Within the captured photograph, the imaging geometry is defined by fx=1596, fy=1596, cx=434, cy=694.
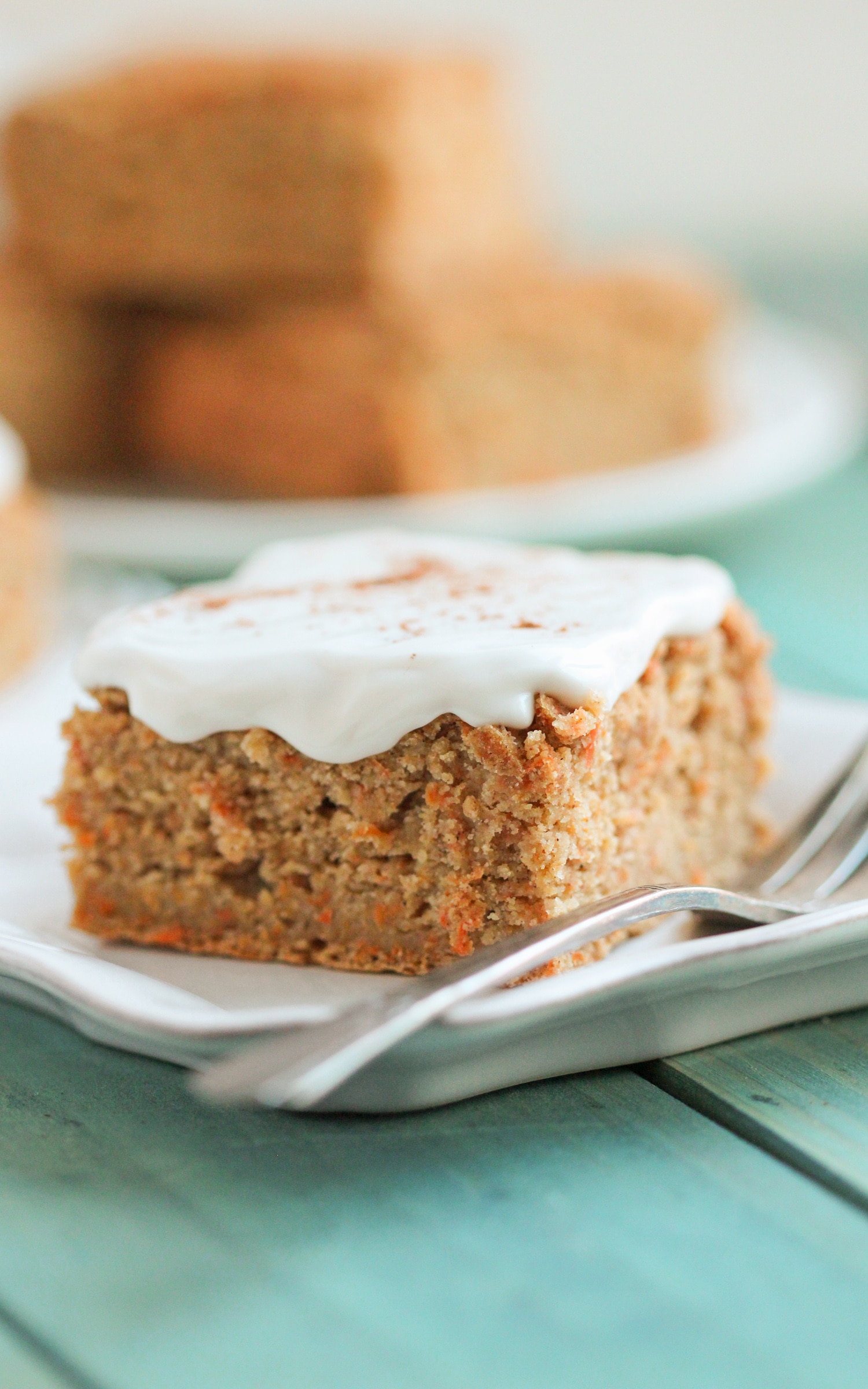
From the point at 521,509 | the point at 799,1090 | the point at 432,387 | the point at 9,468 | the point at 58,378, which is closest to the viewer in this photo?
the point at 799,1090

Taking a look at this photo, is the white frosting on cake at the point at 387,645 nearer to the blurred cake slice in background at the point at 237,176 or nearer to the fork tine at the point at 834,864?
the fork tine at the point at 834,864

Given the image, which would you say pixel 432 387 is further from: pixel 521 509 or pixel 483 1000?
pixel 483 1000

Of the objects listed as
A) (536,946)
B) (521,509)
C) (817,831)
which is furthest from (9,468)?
(536,946)

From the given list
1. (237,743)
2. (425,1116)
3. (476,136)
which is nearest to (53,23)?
(476,136)

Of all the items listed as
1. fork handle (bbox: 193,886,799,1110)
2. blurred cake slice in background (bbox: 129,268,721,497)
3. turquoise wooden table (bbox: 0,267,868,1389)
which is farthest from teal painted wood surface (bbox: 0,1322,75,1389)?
blurred cake slice in background (bbox: 129,268,721,497)

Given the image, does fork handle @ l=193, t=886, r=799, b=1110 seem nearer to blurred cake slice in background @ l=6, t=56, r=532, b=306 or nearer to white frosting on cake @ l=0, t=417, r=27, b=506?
white frosting on cake @ l=0, t=417, r=27, b=506

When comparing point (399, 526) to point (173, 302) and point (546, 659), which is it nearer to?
point (173, 302)
